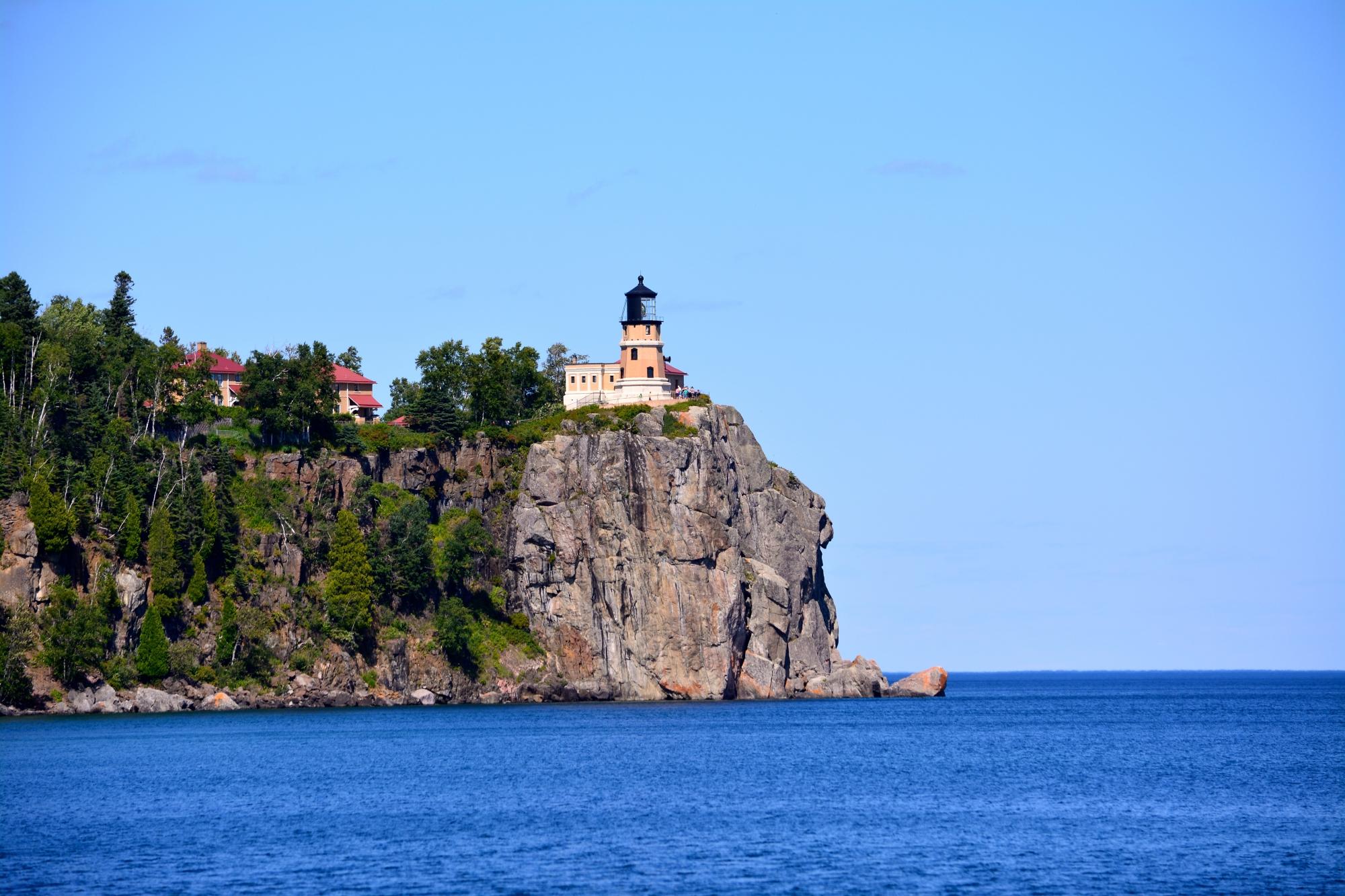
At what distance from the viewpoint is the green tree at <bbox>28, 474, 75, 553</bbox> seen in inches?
3903

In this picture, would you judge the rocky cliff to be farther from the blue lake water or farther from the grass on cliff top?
the blue lake water

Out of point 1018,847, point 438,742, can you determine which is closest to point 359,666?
point 438,742

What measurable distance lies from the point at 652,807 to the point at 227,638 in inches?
2202

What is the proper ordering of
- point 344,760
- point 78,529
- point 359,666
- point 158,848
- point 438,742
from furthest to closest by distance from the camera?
point 359,666 → point 78,529 → point 438,742 → point 344,760 → point 158,848

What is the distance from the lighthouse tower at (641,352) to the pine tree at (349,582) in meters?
28.6

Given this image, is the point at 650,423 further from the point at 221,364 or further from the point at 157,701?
the point at 157,701

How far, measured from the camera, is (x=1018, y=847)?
160 ft

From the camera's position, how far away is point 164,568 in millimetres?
104000

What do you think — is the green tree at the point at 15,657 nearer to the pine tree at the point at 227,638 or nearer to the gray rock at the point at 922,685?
the pine tree at the point at 227,638

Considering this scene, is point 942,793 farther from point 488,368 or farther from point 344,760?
point 488,368

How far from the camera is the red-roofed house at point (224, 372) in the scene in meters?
129

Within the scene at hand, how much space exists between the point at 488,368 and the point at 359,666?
3198 cm

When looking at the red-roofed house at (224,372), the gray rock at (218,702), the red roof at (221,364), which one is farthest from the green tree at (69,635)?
the red roof at (221,364)

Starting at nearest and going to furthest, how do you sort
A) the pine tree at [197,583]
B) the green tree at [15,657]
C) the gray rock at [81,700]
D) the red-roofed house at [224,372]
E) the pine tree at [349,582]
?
the green tree at [15,657], the gray rock at [81,700], the pine tree at [197,583], the pine tree at [349,582], the red-roofed house at [224,372]
